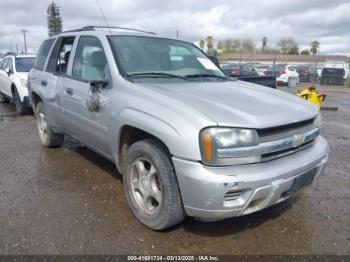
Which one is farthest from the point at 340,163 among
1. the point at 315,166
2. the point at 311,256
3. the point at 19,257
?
the point at 19,257

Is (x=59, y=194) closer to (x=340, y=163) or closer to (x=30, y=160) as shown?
(x=30, y=160)

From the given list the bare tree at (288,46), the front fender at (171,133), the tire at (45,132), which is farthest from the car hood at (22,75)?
the bare tree at (288,46)

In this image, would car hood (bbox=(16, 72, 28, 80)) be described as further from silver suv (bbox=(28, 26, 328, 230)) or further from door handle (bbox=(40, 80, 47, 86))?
silver suv (bbox=(28, 26, 328, 230))

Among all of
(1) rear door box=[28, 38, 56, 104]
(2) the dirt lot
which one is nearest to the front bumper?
(2) the dirt lot

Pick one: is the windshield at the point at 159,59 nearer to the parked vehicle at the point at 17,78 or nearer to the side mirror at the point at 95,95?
the side mirror at the point at 95,95

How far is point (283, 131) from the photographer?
2.75m

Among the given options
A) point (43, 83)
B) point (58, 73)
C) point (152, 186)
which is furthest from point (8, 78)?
point (152, 186)

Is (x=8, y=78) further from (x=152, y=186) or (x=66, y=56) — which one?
(x=152, y=186)

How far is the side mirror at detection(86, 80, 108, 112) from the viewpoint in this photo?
3.43 metres

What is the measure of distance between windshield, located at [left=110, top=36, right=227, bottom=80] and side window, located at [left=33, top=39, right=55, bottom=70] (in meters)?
1.97

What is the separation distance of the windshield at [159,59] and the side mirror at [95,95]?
0.29m

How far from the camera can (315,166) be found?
2.99m

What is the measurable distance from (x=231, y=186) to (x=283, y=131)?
715 millimetres

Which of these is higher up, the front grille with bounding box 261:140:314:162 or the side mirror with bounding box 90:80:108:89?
the side mirror with bounding box 90:80:108:89
